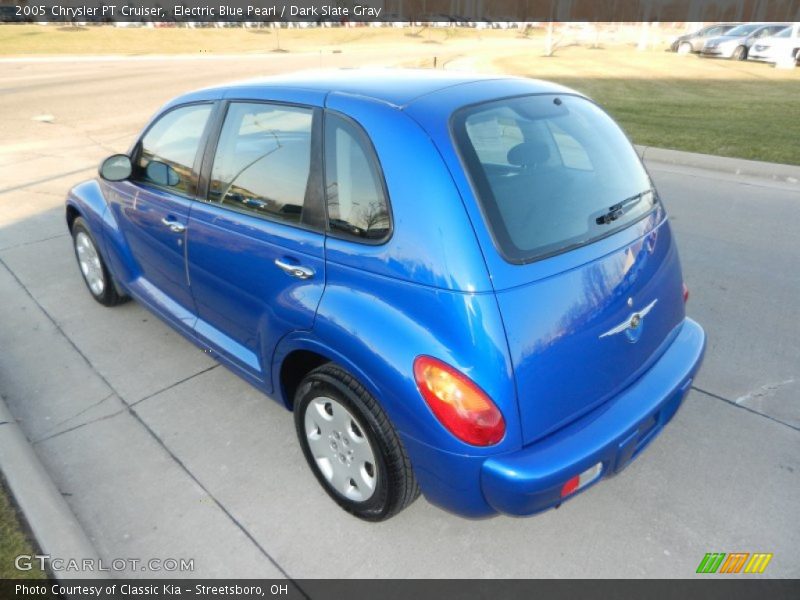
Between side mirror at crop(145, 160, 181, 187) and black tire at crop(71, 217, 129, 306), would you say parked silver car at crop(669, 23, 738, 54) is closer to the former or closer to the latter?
black tire at crop(71, 217, 129, 306)

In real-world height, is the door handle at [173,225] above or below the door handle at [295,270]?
below

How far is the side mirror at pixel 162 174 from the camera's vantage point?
3236 mm

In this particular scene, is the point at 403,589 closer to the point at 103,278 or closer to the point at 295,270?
the point at 295,270

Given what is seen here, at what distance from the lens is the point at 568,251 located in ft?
7.03

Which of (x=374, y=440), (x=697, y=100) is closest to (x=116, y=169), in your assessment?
(x=374, y=440)

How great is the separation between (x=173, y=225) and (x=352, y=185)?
1.37 m

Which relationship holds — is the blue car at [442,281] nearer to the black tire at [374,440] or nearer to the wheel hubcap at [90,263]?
the black tire at [374,440]

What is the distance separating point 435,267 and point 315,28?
73.4 m

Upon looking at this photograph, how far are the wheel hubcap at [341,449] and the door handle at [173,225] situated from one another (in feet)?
4.20

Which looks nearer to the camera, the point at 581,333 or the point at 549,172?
the point at 581,333

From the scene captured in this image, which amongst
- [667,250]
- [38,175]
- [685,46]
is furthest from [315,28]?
[667,250]

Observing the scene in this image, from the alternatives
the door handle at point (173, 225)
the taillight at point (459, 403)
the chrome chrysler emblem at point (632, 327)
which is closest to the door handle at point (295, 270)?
the taillight at point (459, 403)

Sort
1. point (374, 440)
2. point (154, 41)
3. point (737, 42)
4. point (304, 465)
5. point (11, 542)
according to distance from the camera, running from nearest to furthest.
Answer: point (374, 440) < point (11, 542) < point (304, 465) < point (737, 42) < point (154, 41)

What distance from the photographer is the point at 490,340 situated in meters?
1.90
